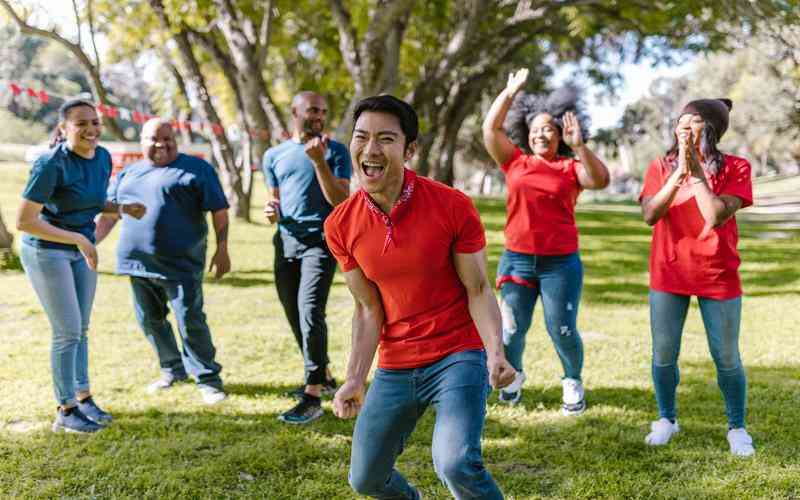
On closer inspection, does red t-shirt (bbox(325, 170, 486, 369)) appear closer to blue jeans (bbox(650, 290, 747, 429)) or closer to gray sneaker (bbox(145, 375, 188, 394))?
blue jeans (bbox(650, 290, 747, 429))

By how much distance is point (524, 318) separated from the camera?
539 centimetres

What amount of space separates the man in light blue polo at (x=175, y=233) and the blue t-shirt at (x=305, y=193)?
53cm

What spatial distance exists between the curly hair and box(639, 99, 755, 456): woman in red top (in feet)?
3.34

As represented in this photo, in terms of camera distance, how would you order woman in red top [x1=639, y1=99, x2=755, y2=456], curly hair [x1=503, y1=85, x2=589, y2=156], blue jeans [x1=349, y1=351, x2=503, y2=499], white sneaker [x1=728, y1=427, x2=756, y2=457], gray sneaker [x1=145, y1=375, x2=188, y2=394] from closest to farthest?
blue jeans [x1=349, y1=351, x2=503, y2=499] → woman in red top [x1=639, y1=99, x2=755, y2=456] → white sneaker [x1=728, y1=427, x2=756, y2=457] → curly hair [x1=503, y1=85, x2=589, y2=156] → gray sneaker [x1=145, y1=375, x2=188, y2=394]

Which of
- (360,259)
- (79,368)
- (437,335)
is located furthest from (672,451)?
(79,368)

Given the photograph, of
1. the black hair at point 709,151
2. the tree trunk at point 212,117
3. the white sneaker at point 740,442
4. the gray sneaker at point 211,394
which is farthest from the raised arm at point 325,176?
the tree trunk at point 212,117

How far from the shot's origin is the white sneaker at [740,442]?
4527 mm

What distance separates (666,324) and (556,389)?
1645mm

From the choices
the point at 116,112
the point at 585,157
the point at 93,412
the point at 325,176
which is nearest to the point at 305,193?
the point at 325,176

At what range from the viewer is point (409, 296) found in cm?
310

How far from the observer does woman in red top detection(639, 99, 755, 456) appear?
4277 mm

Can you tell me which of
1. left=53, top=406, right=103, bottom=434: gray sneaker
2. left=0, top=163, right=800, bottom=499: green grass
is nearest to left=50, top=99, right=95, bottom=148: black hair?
left=53, top=406, right=103, bottom=434: gray sneaker

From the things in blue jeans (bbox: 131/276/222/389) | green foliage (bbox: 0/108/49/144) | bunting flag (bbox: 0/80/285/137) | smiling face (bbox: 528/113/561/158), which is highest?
green foliage (bbox: 0/108/49/144)

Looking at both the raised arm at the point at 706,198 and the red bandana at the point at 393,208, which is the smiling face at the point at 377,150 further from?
the raised arm at the point at 706,198
